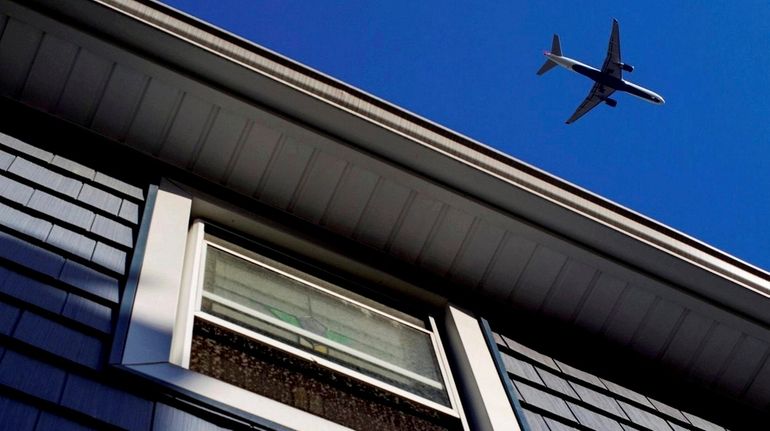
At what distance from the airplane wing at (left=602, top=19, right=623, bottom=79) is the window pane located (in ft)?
95.0

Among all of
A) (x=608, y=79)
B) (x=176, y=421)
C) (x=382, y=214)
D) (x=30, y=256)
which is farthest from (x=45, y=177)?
(x=608, y=79)

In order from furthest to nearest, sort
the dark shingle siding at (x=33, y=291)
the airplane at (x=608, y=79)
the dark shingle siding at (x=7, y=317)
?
the airplane at (x=608, y=79) → the dark shingle siding at (x=33, y=291) → the dark shingle siding at (x=7, y=317)

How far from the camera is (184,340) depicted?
2861 millimetres

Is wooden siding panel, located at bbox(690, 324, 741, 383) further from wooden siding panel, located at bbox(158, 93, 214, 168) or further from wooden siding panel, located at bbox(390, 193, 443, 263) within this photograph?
wooden siding panel, located at bbox(158, 93, 214, 168)

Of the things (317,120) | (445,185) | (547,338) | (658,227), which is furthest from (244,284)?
(658,227)

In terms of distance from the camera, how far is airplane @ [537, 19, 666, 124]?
3170 centimetres

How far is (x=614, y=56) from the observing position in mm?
32062

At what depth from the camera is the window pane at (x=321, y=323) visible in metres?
3.29

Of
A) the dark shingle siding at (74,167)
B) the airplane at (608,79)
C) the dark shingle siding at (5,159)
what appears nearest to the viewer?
the dark shingle siding at (5,159)

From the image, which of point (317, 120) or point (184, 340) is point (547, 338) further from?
point (184, 340)

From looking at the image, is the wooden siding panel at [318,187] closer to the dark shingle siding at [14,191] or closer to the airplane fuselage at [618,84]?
the dark shingle siding at [14,191]

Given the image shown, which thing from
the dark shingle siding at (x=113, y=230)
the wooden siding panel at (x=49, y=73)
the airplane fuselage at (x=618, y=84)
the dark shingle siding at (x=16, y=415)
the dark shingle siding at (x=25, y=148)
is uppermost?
the airplane fuselage at (x=618, y=84)

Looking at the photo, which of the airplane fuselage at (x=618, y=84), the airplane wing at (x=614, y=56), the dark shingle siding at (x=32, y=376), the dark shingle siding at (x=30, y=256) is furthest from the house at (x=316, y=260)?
the airplane fuselage at (x=618, y=84)

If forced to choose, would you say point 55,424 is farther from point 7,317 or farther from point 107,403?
point 7,317
